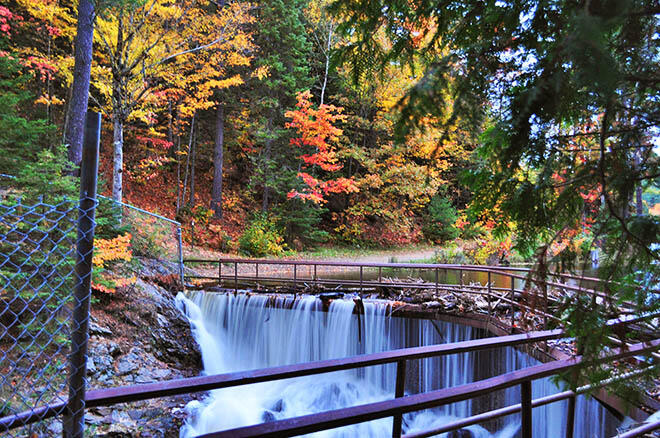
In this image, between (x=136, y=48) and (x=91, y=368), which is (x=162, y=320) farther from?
(x=136, y=48)

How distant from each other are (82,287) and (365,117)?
19913 millimetres

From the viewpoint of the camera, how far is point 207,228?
1572cm

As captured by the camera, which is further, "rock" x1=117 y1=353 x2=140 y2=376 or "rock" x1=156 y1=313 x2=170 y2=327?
"rock" x1=156 y1=313 x2=170 y2=327

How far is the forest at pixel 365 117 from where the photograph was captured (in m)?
1.41

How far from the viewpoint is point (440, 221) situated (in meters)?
23.1

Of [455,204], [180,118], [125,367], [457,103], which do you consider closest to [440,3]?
[457,103]

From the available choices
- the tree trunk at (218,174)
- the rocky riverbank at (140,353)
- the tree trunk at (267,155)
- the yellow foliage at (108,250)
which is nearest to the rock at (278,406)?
the rocky riverbank at (140,353)

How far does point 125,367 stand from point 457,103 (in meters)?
6.45

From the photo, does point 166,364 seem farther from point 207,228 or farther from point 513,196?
point 207,228

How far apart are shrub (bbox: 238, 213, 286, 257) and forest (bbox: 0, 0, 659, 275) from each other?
0.30 feet

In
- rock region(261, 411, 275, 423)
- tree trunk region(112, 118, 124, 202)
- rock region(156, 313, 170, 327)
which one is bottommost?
rock region(261, 411, 275, 423)

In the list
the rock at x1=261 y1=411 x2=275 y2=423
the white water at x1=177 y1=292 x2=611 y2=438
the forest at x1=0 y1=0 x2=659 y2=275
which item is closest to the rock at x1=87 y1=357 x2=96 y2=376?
the white water at x1=177 y1=292 x2=611 y2=438

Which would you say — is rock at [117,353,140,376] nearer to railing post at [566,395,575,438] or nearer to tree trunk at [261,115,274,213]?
railing post at [566,395,575,438]

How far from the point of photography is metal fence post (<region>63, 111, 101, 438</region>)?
1.37m
